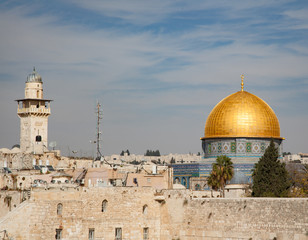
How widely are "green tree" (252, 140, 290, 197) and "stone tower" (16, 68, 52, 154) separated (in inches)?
617

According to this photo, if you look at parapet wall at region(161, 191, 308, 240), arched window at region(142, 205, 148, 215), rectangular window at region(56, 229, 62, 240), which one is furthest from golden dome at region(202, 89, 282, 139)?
rectangular window at region(56, 229, 62, 240)

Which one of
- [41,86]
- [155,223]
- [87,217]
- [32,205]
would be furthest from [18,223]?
[41,86]

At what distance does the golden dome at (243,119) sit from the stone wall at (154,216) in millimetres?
18152

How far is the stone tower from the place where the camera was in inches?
1811

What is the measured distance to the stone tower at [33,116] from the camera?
46.0 m

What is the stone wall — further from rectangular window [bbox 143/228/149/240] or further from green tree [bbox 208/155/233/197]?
green tree [bbox 208/155/233/197]

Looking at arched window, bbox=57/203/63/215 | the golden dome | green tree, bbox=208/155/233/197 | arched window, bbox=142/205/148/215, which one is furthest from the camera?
the golden dome

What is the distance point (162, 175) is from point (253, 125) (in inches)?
616

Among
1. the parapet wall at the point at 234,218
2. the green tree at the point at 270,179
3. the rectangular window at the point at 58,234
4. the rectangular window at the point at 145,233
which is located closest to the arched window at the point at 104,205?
the rectangular window at the point at 145,233

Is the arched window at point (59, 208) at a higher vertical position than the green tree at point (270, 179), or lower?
lower

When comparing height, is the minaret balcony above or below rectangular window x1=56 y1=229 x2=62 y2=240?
above

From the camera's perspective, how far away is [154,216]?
32.4 m

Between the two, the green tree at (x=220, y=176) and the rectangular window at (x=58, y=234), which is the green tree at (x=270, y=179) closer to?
the green tree at (x=220, y=176)

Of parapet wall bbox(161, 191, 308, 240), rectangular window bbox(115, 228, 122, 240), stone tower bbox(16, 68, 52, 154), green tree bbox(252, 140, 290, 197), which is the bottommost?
rectangular window bbox(115, 228, 122, 240)
